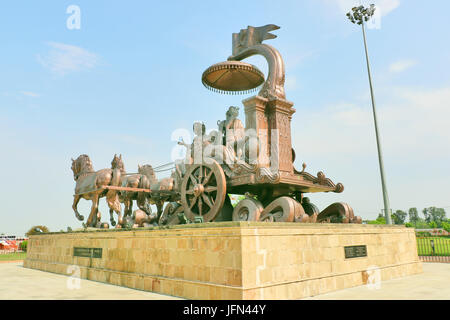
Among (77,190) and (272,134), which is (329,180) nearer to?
(272,134)

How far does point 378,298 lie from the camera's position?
609 centimetres

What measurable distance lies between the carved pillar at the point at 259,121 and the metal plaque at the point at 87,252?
523 cm

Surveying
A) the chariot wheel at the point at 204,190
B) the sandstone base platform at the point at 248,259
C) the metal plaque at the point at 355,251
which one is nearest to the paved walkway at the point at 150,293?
the sandstone base platform at the point at 248,259

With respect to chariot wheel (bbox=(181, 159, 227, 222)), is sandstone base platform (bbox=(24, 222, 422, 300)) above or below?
below

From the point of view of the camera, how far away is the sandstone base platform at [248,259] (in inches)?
223

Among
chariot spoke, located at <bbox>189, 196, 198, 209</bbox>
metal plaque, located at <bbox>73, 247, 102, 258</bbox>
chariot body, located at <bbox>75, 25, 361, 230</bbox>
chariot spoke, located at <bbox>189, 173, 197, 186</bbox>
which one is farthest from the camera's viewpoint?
metal plaque, located at <bbox>73, 247, 102, 258</bbox>

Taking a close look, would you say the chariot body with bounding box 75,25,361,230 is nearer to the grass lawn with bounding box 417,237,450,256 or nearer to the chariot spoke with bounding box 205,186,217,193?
the chariot spoke with bounding box 205,186,217,193

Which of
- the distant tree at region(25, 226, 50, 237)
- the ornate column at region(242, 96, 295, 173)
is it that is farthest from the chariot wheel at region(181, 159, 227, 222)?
the distant tree at region(25, 226, 50, 237)

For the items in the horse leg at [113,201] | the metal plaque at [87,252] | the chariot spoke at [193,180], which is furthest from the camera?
the horse leg at [113,201]

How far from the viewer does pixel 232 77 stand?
33.4 ft

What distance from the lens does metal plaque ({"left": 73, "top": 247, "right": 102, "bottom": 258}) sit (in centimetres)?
936

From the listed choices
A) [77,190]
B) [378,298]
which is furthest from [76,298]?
[77,190]

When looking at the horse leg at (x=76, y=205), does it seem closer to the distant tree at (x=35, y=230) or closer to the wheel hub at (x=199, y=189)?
the distant tree at (x=35, y=230)
